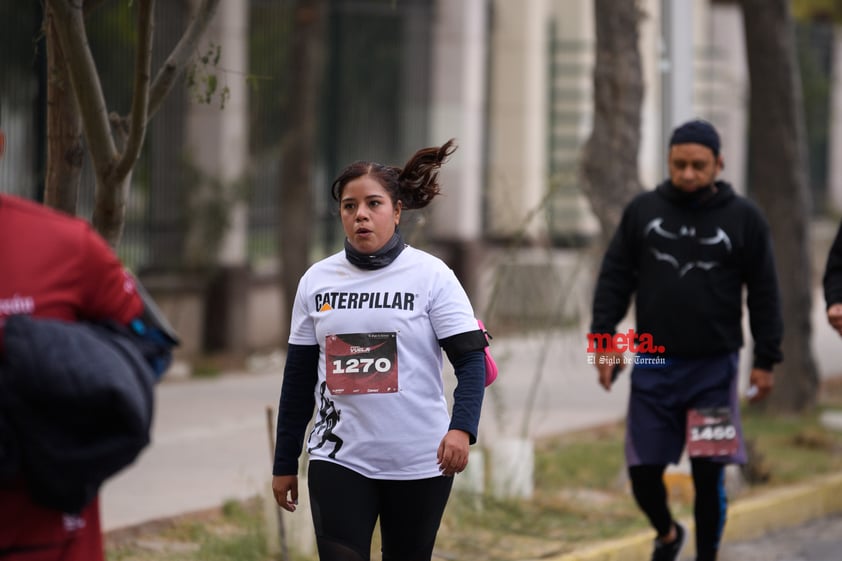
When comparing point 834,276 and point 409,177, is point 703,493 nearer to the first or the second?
point 834,276

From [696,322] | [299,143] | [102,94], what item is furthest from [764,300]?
[299,143]

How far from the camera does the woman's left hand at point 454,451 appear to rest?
173 inches

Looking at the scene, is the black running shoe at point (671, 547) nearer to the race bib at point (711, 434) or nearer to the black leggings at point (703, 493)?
the black leggings at point (703, 493)

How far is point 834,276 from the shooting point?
6504 mm

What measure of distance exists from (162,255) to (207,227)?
516mm

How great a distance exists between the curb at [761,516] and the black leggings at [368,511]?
2.41 m

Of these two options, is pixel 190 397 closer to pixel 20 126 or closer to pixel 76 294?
pixel 20 126

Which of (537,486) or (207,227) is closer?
(537,486)

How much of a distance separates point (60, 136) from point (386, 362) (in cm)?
184

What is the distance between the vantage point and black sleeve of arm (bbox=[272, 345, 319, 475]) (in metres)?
4.68

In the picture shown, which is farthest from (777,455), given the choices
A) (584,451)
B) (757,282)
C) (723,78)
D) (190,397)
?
(723,78)

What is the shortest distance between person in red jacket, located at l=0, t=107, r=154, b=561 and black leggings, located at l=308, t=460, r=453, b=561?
1.09 metres

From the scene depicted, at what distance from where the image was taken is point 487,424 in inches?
428

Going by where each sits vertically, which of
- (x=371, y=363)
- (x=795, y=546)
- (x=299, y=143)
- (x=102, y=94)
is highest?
(x=102, y=94)
